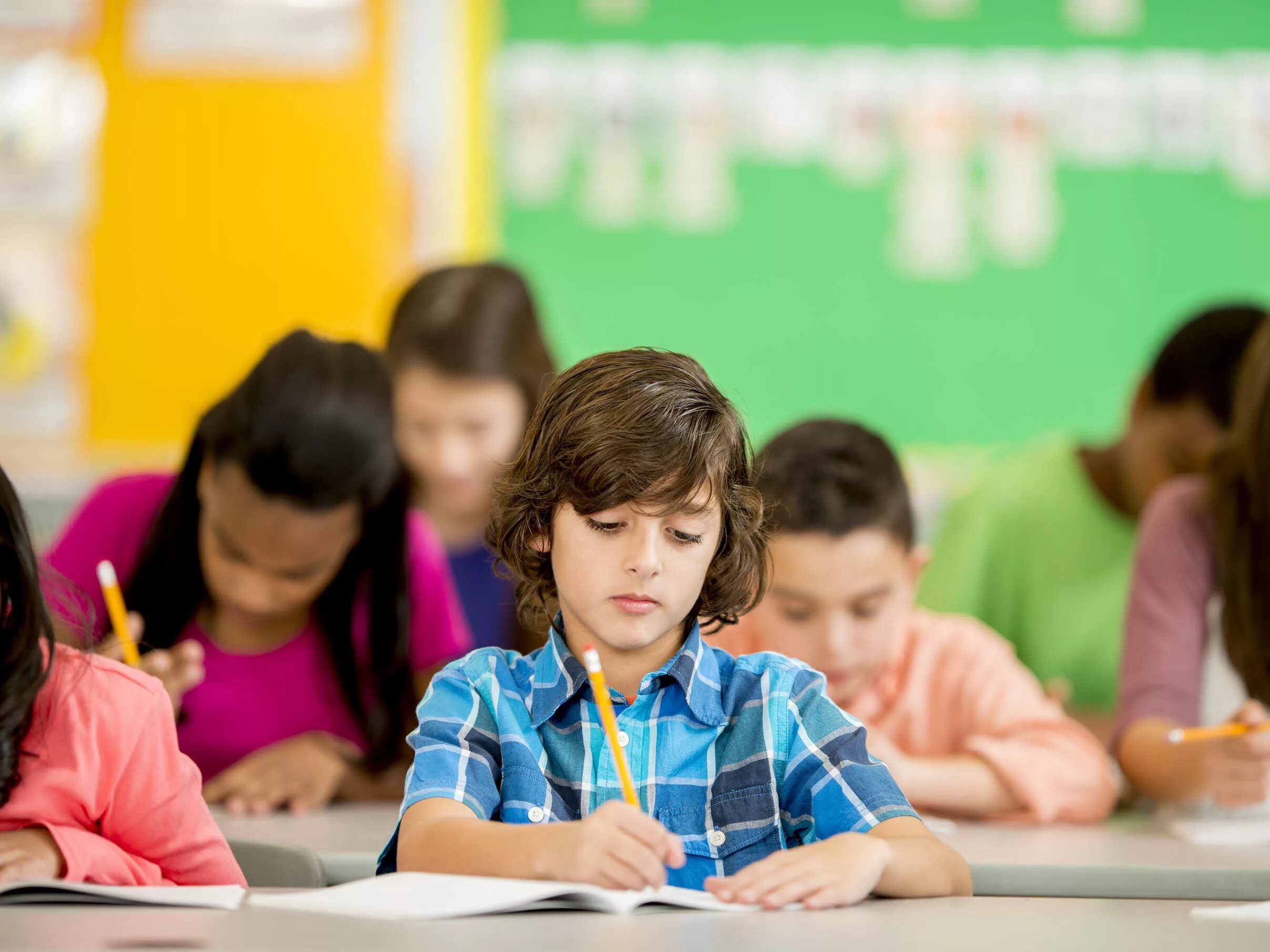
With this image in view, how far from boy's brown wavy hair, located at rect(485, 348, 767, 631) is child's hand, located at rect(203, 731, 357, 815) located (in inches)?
18.7

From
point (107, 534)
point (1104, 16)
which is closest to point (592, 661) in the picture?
point (107, 534)

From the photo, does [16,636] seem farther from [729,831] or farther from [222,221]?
[222,221]

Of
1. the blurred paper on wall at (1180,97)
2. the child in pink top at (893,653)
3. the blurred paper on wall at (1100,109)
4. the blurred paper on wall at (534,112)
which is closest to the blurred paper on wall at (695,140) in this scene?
the blurred paper on wall at (534,112)

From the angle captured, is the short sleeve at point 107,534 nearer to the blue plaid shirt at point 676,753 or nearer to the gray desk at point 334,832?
the gray desk at point 334,832

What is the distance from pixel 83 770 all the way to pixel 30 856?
0.07 m

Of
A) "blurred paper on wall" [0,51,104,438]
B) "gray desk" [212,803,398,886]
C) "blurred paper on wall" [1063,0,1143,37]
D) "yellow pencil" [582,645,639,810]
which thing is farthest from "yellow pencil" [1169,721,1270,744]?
"blurred paper on wall" [0,51,104,438]

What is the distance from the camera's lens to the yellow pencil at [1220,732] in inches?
49.1

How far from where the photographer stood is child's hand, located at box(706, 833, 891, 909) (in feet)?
2.90

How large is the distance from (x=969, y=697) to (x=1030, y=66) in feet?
5.94

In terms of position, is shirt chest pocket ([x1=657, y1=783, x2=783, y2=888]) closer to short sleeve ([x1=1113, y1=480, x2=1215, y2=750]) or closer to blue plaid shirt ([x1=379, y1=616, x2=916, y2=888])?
blue plaid shirt ([x1=379, y1=616, x2=916, y2=888])

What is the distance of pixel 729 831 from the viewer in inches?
40.1

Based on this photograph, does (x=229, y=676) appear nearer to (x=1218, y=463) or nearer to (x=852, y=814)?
(x=852, y=814)

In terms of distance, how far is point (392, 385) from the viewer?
5.37ft

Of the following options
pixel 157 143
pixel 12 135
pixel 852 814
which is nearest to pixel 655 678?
pixel 852 814
